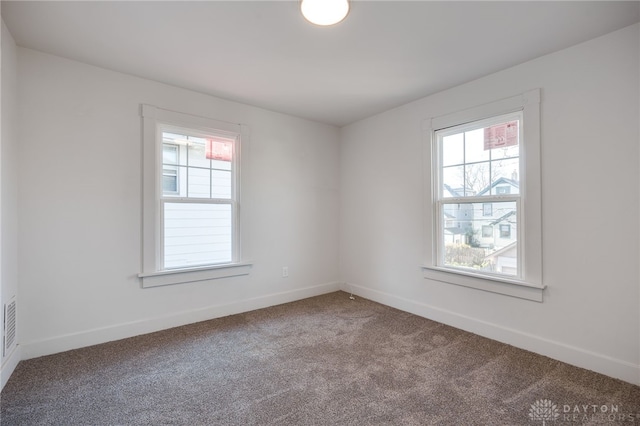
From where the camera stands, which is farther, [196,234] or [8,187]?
[196,234]

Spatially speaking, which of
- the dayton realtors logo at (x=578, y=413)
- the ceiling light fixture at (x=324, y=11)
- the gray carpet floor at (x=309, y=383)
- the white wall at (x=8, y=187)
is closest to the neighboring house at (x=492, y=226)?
the gray carpet floor at (x=309, y=383)

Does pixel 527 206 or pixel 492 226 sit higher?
pixel 527 206

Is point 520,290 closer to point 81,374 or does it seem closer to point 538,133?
point 538,133

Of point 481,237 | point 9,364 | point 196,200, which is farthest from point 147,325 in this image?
point 481,237

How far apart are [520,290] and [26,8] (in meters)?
4.30

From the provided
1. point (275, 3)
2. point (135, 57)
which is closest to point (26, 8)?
point (135, 57)

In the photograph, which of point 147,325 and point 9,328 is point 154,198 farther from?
point 9,328

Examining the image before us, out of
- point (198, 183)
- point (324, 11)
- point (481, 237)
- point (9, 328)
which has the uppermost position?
point (324, 11)

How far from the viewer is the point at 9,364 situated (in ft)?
7.13

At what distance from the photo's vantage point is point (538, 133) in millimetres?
2559

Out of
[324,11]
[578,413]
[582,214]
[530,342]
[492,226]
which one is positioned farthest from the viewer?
[492,226]

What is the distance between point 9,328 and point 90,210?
3.40ft

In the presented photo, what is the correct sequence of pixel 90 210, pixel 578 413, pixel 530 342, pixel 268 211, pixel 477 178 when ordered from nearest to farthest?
pixel 578 413 < pixel 530 342 < pixel 90 210 < pixel 477 178 < pixel 268 211

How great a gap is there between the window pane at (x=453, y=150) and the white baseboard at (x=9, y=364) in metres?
4.16
